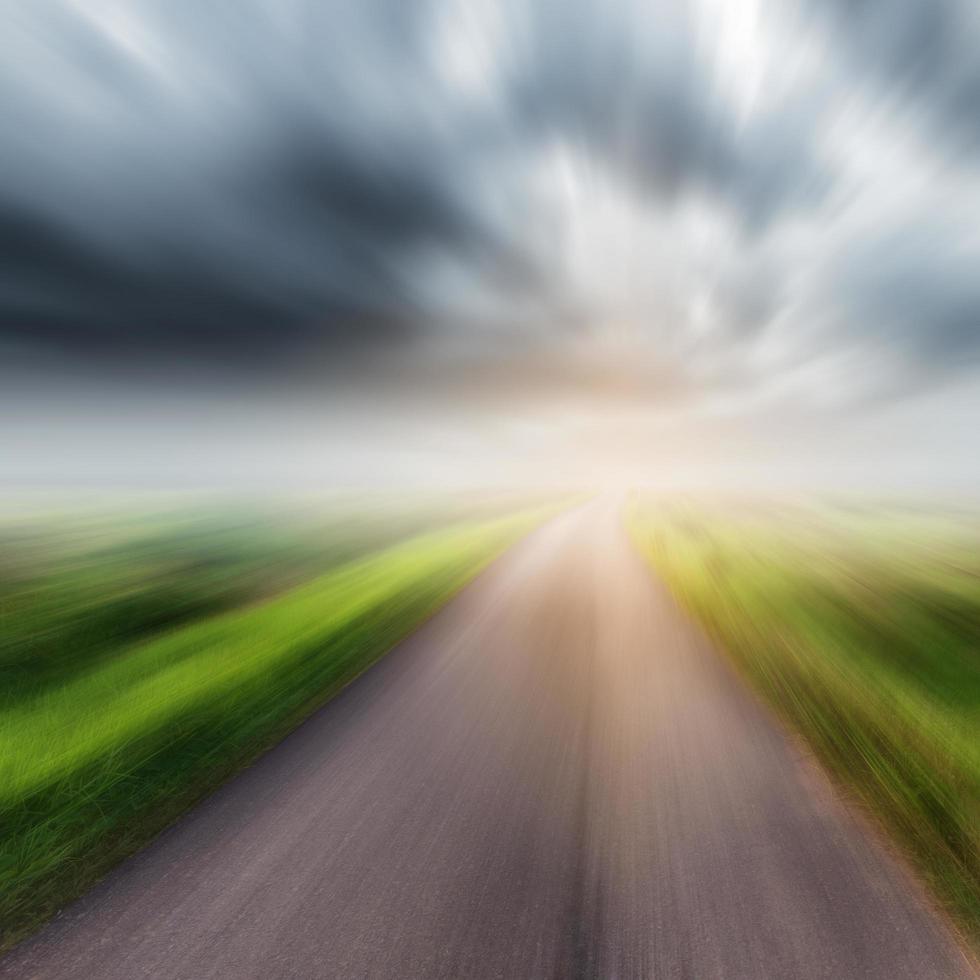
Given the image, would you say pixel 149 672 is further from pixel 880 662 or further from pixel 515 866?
pixel 880 662

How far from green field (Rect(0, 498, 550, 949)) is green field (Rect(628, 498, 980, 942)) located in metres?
5.78

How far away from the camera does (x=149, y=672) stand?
22.4ft

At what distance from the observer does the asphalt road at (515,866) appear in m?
2.86

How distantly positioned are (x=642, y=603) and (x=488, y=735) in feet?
21.2

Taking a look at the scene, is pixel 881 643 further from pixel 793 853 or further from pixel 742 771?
pixel 793 853

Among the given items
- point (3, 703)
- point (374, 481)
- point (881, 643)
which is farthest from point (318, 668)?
point (374, 481)

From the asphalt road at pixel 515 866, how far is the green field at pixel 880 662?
1.46ft

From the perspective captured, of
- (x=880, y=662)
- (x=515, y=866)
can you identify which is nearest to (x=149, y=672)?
(x=515, y=866)

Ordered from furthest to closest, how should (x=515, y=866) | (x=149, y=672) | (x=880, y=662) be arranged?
1. (x=880, y=662)
2. (x=149, y=672)
3. (x=515, y=866)

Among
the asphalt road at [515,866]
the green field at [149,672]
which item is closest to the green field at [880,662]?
the asphalt road at [515,866]

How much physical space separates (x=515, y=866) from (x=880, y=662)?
6.90 m

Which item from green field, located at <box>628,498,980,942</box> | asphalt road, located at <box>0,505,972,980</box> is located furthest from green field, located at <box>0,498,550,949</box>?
green field, located at <box>628,498,980,942</box>

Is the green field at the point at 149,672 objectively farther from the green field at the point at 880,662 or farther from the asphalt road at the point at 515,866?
the green field at the point at 880,662

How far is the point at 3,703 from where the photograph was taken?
6117 millimetres
